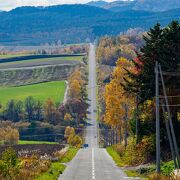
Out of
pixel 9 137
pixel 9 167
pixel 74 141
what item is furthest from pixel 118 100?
pixel 9 137

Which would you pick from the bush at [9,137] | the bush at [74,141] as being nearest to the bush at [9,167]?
the bush at [9,137]

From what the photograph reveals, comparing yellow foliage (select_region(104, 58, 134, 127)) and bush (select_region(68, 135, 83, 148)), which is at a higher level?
yellow foliage (select_region(104, 58, 134, 127))

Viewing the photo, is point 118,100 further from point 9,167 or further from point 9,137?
point 9,137

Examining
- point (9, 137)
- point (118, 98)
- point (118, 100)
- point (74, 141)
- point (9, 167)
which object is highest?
point (118, 98)

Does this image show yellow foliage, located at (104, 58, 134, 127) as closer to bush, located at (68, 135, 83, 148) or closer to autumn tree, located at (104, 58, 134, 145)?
autumn tree, located at (104, 58, 134, 145)

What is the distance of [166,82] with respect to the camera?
49656mm

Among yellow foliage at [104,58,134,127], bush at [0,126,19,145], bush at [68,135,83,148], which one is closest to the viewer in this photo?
yellow foliage at [104,58,134,127]

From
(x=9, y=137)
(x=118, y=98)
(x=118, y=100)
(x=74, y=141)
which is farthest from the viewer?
(x=9, y=137)

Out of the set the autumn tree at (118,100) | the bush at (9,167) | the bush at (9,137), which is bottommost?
the bush at (9,167)

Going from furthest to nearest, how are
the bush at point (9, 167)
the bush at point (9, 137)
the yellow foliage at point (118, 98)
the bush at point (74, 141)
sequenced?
the bush at point (9, 137) → the bush at point (74, 141) → the yellow foliage at point (118, 98) → the bush at point (9, 167)

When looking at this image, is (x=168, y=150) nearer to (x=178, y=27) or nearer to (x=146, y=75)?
(x=146, y=75)

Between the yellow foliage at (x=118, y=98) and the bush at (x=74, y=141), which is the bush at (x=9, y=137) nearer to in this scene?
the bush at (x=74, y=141)

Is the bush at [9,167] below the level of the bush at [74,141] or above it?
below

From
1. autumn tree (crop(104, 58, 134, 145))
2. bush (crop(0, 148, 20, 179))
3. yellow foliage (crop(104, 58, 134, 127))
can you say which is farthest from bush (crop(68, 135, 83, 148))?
bush (crop(0, 148, 20, 179))
